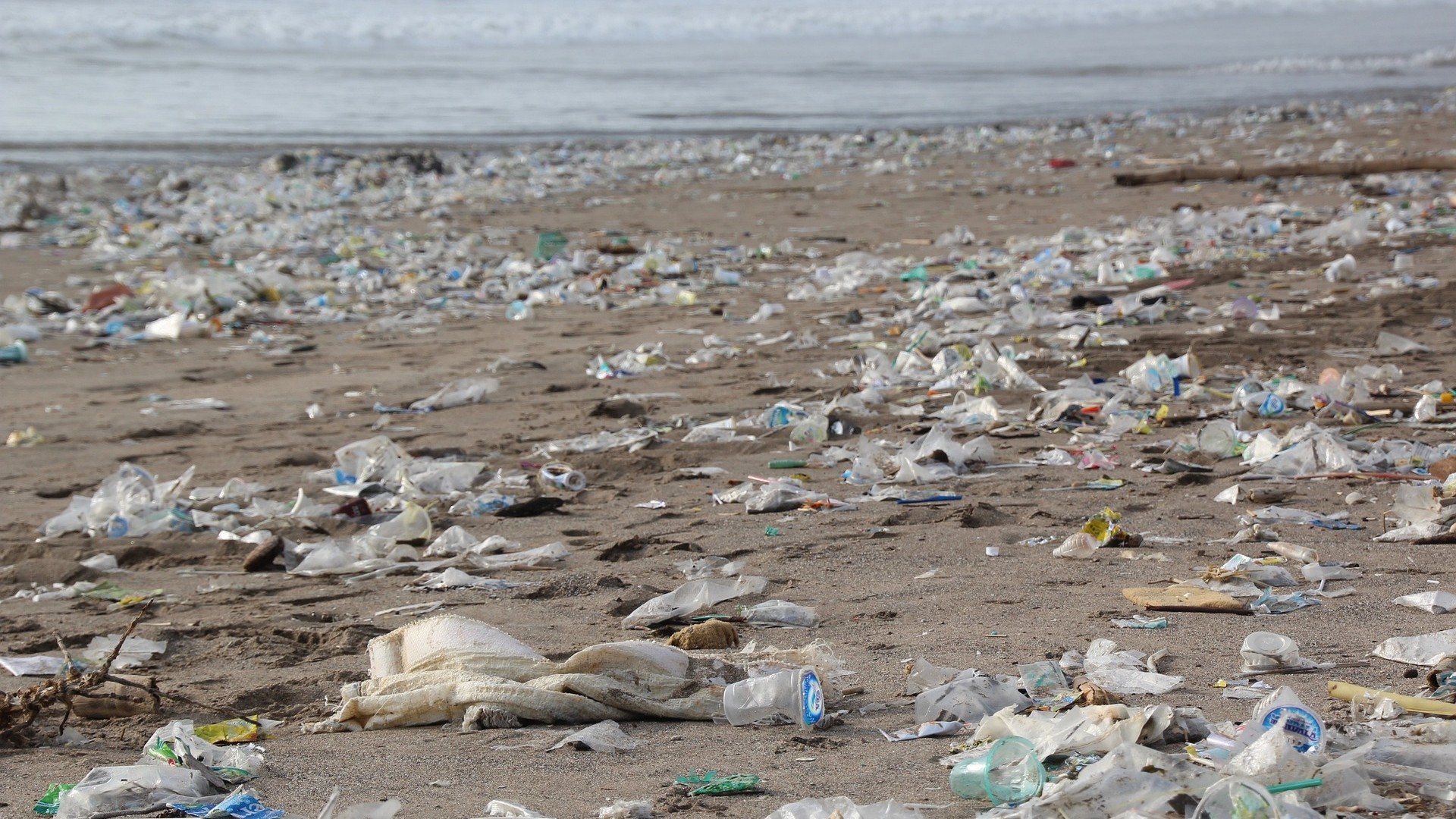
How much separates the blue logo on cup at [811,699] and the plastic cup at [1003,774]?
38cm

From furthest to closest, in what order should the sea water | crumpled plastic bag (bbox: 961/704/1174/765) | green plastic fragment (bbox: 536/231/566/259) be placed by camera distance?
the sea water, green plastic fragment (bbox: 536/231/566/259), crumpled plastic bag (bbox: 961/704/1174/765)

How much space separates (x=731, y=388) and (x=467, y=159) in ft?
40.4

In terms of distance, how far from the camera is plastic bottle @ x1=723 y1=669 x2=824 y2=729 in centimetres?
221

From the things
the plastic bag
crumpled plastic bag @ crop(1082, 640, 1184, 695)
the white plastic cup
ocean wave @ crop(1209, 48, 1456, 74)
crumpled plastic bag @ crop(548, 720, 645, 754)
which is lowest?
the white plastic cup

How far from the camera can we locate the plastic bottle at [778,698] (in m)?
2.21

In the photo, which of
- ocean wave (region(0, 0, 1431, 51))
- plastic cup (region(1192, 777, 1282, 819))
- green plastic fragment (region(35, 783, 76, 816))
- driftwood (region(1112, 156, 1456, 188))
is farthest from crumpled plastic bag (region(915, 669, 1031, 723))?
ocean wave (region(0, 0, 1431, 51))

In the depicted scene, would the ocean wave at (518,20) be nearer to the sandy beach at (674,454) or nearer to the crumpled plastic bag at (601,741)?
the sandy beach at (674,454)

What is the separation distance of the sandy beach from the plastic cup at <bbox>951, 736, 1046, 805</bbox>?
0.04m

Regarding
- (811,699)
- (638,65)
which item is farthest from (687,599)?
(638,65)

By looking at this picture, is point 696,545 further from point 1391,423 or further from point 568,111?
point 568,111

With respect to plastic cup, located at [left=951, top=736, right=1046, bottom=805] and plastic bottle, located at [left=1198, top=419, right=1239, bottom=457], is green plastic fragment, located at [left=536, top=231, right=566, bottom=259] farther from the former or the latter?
plastic cup, located at [left=951, top=736, right=1046, bottom=805]

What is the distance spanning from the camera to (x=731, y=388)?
5352 millimetres

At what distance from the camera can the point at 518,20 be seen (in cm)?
4584

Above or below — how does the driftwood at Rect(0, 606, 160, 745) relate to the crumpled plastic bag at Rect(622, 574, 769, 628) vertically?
above
